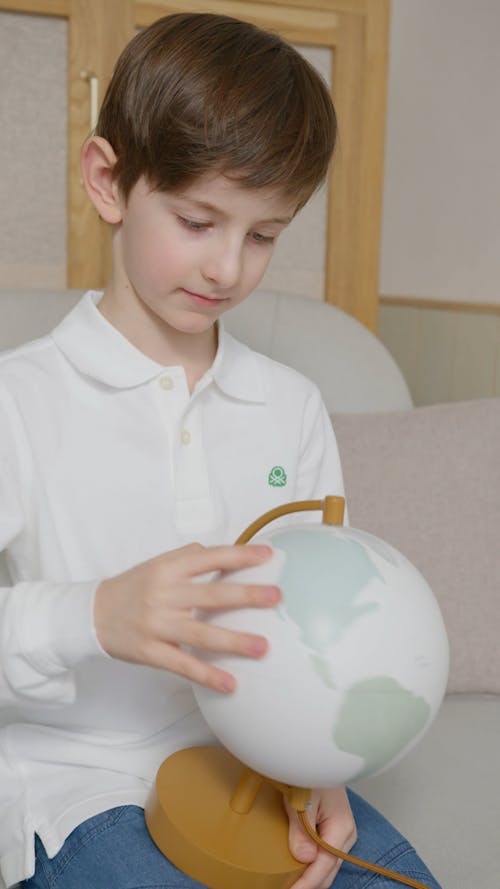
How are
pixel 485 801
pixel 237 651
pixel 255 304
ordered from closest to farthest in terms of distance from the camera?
pixel 237 651 < pixel 485 801 < pixel 255 304

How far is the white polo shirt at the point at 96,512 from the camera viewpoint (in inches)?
41.1

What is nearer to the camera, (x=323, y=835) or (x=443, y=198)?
(x=323, y=835)

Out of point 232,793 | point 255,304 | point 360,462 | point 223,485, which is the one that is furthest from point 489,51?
point 232,793

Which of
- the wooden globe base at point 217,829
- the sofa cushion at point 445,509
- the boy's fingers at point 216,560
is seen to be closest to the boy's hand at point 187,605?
the boy's fingers at point 216,560

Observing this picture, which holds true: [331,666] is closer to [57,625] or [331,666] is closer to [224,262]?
[57,625]

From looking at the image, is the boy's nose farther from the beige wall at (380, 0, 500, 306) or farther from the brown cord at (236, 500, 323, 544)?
the beige wall at (380, 0, 500, 306)

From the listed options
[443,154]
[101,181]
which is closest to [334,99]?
[443,154]

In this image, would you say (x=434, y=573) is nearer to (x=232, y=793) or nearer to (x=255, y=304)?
(x=255, y=304)

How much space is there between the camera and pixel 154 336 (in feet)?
3.80

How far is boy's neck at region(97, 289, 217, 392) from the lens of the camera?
1152mm

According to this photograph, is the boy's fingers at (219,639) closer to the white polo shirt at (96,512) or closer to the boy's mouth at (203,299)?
the white polo shirt at (96,512)

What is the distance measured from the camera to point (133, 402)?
1124mm

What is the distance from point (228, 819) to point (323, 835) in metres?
0.12

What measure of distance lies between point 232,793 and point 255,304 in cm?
98
